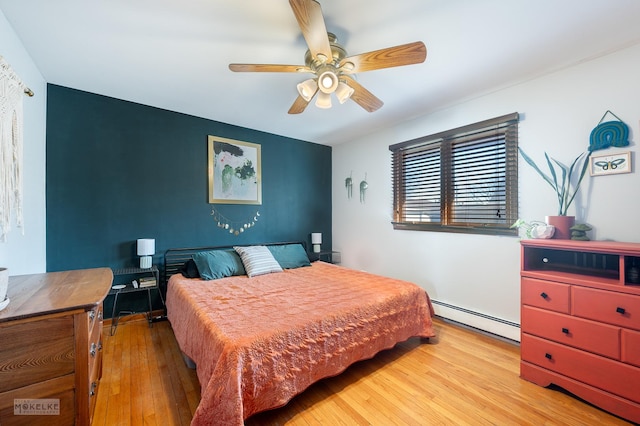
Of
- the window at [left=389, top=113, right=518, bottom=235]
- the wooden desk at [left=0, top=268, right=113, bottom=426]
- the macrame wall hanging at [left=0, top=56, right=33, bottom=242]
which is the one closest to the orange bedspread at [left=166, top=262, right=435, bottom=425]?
the wooden desk at [left=0, top=268, right=113, bottom=426]

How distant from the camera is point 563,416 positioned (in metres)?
1.59

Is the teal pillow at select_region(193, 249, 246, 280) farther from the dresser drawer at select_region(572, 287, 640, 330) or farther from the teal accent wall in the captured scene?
the dresser drawer at select_region(572, 287, 640, 330)

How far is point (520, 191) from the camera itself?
245 cm

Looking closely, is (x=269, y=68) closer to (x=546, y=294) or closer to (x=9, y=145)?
(x=9, y=145)

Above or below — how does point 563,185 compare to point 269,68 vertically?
below

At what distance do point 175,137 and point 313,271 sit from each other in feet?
7.92

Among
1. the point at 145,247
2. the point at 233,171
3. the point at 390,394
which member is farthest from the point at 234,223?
the point at 390,394

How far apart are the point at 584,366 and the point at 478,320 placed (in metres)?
1.04

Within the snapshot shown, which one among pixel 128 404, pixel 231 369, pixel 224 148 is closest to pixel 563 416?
pixel 231 369

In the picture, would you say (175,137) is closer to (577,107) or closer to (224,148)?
(224,148)

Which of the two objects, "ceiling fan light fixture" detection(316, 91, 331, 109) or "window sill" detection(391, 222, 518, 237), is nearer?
"ceiling fan light fixture" detection(316, 91, 331, 109)

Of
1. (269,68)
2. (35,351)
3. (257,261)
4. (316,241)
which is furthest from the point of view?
(316,241)

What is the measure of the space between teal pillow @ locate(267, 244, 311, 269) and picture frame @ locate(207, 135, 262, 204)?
81cm

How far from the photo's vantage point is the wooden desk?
104 centimetres
